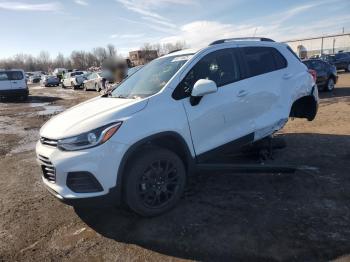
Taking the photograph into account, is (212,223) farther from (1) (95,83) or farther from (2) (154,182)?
(1) (95,83)

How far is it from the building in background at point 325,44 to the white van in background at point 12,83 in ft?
128

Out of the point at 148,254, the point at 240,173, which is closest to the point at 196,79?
the point at 240,173

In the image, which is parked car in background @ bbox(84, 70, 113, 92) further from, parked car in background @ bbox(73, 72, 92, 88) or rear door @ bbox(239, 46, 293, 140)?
rear door @ bbox(239, 46, 293, 140)

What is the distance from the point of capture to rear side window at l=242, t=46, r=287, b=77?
213 inches

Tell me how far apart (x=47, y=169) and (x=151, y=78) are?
5.98ft

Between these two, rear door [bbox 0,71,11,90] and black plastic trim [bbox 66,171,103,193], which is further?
rear door [bbox 0,71,11,90]

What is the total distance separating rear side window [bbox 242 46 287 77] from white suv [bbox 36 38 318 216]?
0.02 m

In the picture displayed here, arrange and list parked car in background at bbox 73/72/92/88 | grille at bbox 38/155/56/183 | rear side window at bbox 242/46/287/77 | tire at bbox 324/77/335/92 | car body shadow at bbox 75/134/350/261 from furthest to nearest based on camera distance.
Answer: parked car in background at bbox 73/72/92/88 → tire at bbox 324/77/335/92 → rear side window at bbox 242/46/287/77 → grille at bbox 38/155/56/183 → car body shadow at bbox 75/134/350/261

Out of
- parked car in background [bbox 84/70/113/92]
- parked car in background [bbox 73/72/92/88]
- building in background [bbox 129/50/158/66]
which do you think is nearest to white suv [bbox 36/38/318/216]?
parked car in background [bbox 84/70/113/92]

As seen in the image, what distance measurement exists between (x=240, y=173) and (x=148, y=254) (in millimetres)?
2390

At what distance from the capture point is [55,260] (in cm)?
366

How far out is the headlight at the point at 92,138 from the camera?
3.78m

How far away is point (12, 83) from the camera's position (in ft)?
80.9

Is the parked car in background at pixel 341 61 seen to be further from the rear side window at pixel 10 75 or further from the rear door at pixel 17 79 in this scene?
the rear side window at pixel 10 75
